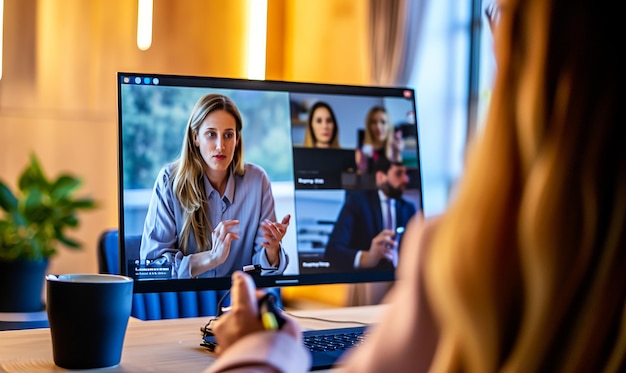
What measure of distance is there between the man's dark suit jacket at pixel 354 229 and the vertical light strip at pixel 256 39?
158 inches

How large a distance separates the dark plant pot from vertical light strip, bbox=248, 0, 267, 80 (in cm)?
235

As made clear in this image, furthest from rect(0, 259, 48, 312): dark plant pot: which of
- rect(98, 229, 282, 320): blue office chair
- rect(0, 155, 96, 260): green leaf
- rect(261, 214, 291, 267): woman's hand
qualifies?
rect(261, 214, 291, 267): woman's hand

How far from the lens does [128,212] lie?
1.35 metres

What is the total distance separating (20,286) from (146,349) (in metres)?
2.42

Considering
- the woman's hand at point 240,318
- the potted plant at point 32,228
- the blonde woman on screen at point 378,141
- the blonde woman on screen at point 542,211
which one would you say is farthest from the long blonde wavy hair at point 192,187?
the potted plant at point 32,228

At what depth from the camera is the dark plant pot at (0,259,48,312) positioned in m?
3.47

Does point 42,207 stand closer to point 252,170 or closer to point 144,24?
point 144,24

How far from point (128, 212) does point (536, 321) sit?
2.94 ft

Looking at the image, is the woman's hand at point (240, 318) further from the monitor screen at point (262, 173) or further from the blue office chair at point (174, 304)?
the blue office chair at point (174, 304)

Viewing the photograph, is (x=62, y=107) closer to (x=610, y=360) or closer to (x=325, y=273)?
(x=325, y=273)

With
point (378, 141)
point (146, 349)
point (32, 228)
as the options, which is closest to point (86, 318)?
point (146, 349)

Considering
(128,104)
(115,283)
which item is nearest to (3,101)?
A: (128,104)

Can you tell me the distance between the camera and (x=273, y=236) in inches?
57.3

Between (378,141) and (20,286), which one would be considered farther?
(20,286)
